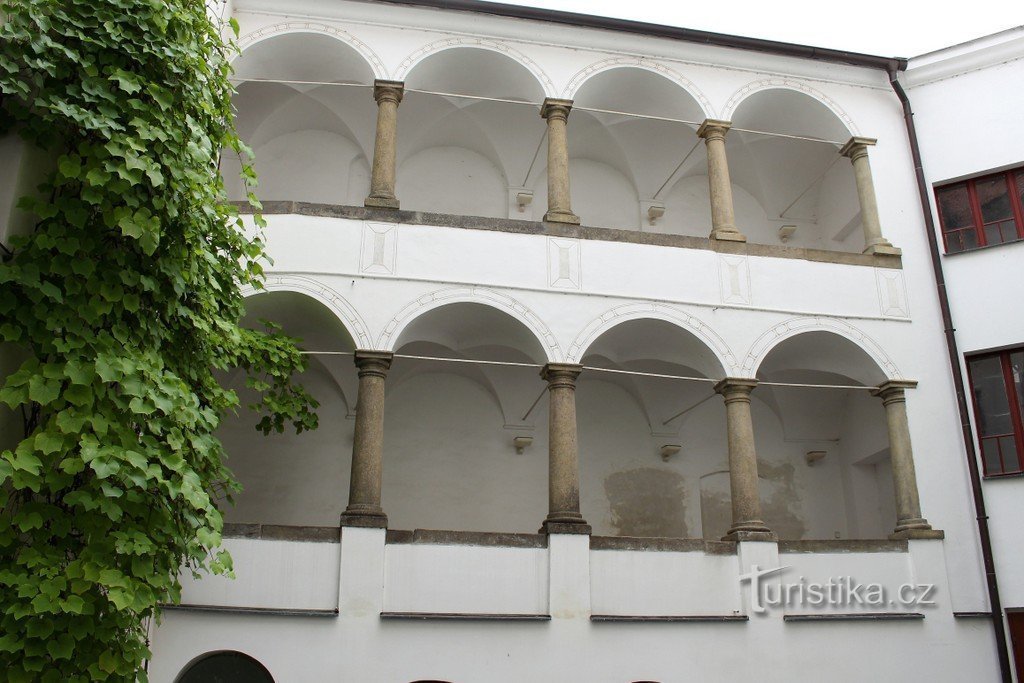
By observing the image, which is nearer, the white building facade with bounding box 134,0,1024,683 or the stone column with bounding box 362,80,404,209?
the white building facade with bounding box 134,0,1024,683

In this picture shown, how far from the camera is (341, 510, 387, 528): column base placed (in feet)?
34.7

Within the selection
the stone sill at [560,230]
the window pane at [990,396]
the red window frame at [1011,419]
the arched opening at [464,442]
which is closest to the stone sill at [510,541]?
the red window frame at [1011,419]

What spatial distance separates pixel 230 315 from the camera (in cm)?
840

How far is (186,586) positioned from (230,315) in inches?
136

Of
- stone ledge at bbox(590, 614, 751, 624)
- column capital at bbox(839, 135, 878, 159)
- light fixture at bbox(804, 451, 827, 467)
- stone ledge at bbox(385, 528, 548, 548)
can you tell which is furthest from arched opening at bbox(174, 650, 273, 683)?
column capital at bbox(839, 135, 878, 159)

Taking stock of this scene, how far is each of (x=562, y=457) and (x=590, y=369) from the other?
1633mm

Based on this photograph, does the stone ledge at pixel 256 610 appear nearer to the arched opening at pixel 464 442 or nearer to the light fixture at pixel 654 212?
the arched opening at pixel 464 442

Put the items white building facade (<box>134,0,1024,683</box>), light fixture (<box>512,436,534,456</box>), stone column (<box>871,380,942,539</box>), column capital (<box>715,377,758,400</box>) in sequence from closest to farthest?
white building facade (<box>134,0,1024,683</box>) < stone column (<box>871,380,942,539</box>) < column capital (<box>715,377,758,400</box>) < light fixture (<box>512,436,534,456</box>)

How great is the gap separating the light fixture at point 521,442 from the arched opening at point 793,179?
17.6 feet

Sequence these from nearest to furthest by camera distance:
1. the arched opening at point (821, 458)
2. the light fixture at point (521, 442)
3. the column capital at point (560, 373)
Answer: the column capital at point (560, 373) < the light fixture at point (521, 442) < the arched opening at point (821, 458)

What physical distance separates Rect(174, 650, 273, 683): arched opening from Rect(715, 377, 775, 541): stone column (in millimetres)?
5707

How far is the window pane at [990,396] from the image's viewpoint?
1240 cm

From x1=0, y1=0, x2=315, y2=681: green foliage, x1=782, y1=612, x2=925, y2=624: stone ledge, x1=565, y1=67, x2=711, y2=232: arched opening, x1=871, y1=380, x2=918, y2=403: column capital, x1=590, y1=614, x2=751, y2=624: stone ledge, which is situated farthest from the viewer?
x1=565, y1=67, x2=711, y2=232: arched opening

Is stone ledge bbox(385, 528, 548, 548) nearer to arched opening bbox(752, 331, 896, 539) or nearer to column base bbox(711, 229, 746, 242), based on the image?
column base bbox(711, 229, 746, 242)
